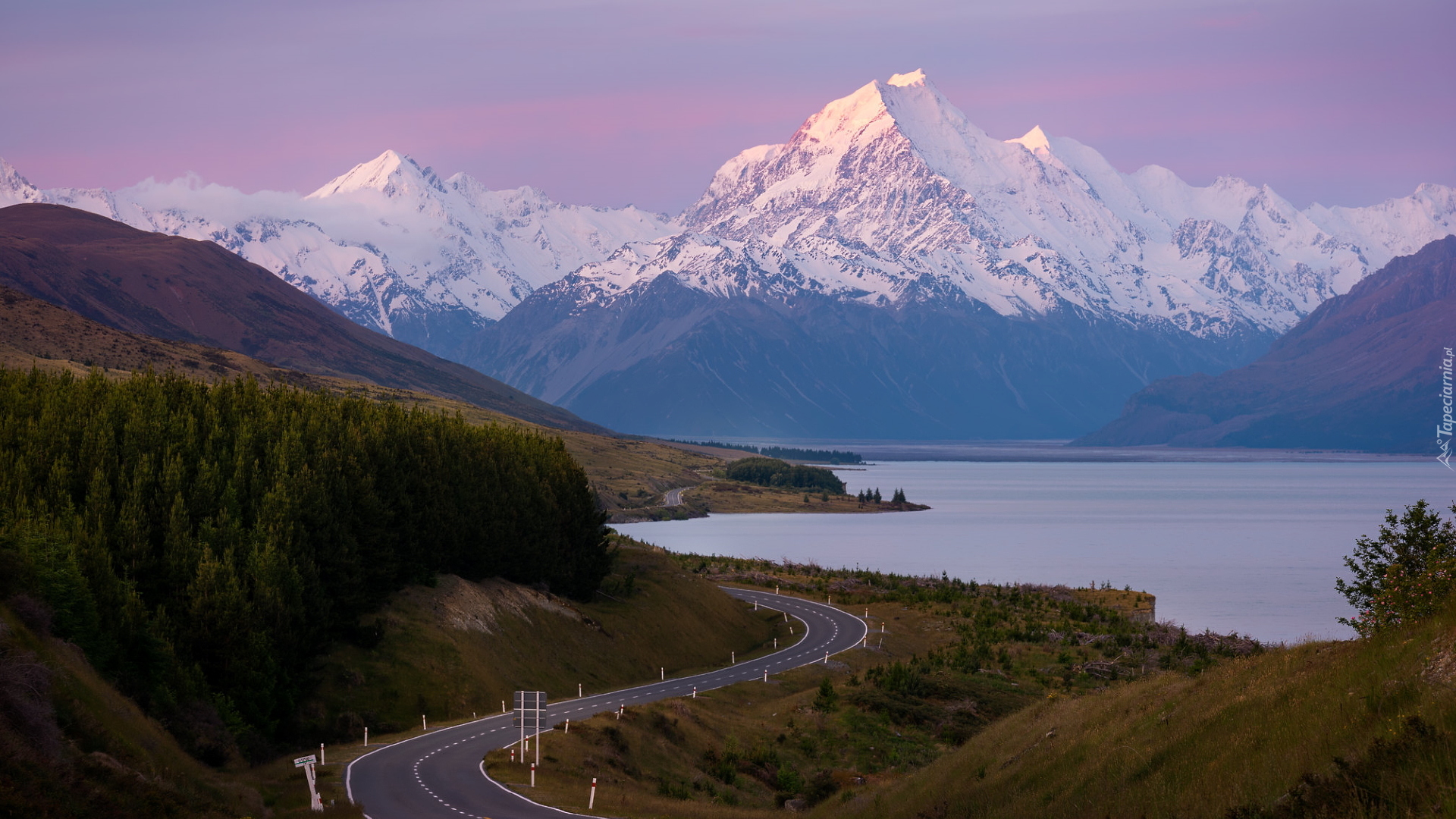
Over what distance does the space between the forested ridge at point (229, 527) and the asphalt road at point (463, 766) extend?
241 inches

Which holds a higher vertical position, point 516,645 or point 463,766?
point 463,766

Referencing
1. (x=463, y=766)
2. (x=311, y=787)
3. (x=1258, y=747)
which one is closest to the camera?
(x=1258, y=747)

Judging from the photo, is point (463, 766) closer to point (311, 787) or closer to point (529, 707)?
point (529, 707)

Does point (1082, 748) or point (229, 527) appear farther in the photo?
point (229, 527)

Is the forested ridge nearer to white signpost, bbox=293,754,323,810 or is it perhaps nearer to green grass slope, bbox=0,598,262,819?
green grass slope, bbox=0,598,262,819

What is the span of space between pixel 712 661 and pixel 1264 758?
64.7 metres

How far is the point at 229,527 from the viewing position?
55.7 metres

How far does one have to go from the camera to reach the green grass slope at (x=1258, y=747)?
18.5 metres

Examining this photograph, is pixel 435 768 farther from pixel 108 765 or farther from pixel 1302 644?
pixel 1302 644

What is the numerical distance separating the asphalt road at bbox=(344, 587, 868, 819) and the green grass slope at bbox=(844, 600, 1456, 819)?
13.0 m

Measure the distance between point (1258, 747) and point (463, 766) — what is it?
29445 millimetres

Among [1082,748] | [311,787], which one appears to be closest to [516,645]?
[311,787]

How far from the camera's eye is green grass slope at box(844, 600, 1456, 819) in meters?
18.5

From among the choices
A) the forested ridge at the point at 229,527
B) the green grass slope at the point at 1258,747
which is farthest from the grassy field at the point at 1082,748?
the forested ridge at the point at 229,527
